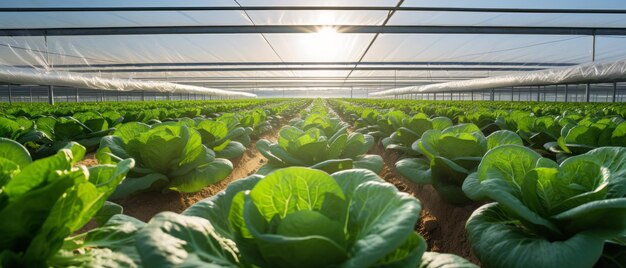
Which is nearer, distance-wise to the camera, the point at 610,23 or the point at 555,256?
the point at 555,256

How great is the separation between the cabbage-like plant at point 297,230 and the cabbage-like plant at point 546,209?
0.44 metres

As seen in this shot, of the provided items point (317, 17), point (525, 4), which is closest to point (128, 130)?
point (317, 17)

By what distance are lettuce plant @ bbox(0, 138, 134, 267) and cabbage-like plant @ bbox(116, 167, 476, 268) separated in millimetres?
276

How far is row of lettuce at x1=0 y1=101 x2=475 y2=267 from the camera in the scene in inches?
Result: 38.5

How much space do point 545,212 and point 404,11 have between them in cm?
925

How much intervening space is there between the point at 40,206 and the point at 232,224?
0.51 m

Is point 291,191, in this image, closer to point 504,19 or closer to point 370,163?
point 370,163

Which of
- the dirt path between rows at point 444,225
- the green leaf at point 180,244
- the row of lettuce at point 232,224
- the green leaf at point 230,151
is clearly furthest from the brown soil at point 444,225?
the green leaf at point 230,151

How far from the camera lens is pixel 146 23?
1174 cm

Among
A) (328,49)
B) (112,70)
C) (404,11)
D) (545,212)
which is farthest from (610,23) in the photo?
(112,70)

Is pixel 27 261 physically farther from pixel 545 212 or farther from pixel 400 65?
pixel 400 65

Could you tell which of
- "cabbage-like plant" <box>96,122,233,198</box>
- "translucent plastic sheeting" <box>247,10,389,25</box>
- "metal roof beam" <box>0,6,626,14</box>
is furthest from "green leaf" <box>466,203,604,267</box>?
"translucent plastic sheeting" <box>247,10,389,25</box>

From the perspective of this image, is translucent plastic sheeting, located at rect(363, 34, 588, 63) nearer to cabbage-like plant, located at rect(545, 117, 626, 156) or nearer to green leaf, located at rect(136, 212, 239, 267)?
cabbage-like plant, located at rect(545, 117, 626, 156)

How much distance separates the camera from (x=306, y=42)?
1557cm
